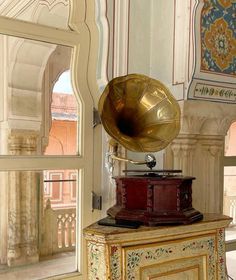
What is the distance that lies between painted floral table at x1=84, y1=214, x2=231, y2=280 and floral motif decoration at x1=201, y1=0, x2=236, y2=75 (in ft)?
2.69

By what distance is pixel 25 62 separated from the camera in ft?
6.44

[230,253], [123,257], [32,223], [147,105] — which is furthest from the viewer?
[230,253]

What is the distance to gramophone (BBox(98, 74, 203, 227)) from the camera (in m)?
1.68

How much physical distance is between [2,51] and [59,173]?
0.65m

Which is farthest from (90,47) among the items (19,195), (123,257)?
(123,257)

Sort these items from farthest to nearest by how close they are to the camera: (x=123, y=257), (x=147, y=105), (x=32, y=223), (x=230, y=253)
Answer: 1. (x=230, y=253)
2. (x=32, y=223)
3. (x=147, y=105)
4. (x=123, y=257)

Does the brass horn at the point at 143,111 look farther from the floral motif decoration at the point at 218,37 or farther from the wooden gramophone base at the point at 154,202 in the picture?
the floral motif decoration at the point at 218,37

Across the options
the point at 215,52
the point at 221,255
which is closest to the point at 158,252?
the point at 221,255

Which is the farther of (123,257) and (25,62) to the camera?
(25,62)

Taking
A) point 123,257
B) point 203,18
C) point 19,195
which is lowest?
point 123,257

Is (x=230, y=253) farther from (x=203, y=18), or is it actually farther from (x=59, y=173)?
(x=203, y=18)

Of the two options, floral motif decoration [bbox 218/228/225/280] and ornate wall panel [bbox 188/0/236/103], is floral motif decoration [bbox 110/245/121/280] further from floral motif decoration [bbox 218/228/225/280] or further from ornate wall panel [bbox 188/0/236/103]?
ornate wall panel [bbox 188/0/236/103]

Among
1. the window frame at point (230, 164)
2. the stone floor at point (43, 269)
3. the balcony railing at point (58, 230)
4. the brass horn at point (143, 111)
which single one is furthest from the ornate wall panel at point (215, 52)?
the stone floor at point (43, 269)

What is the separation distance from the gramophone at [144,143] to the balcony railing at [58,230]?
0.36 m
